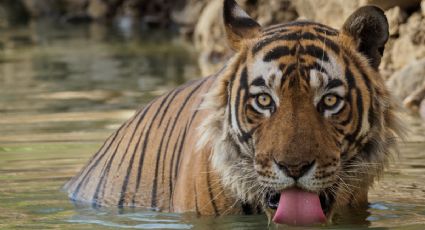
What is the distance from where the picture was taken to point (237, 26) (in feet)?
16.3

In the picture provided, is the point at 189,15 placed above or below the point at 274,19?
above

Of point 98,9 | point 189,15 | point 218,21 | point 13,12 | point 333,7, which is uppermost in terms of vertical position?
point 13,12

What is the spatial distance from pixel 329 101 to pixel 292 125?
227 millimetres

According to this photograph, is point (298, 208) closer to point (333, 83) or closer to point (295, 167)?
point (295, 167)

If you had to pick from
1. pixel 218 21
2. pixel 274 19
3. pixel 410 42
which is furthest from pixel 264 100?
pixel 218 21

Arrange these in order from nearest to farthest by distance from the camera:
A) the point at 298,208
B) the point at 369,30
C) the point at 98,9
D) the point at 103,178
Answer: the point at 298,208 < the point at 369,30 < the point at 103,178 < the point at 98,9

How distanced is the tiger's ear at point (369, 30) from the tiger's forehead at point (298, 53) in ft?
0.29

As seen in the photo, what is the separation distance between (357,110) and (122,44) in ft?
53.4

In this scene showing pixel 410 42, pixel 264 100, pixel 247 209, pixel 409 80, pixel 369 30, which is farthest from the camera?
pixel 410 42

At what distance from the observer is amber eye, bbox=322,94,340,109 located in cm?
458

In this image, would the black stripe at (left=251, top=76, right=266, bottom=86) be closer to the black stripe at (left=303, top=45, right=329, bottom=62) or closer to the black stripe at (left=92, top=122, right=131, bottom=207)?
the black stripe at (left=303, top=45, right=329, bottom=62)

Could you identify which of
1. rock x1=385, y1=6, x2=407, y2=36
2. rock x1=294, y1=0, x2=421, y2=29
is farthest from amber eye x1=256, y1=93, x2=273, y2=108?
rock x1=385, y1=6, x2=407, y2=36

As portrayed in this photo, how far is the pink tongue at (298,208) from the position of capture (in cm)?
448

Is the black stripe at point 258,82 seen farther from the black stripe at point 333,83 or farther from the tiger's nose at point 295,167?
the tiger's nose at point 295,167
